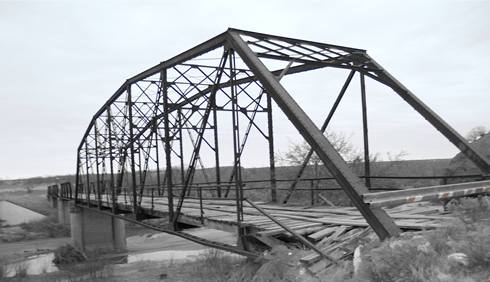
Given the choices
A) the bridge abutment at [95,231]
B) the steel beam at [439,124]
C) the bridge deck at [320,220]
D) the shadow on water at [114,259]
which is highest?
the steel beam at [439,124]

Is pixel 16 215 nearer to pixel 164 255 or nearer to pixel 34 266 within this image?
pixel 34 266

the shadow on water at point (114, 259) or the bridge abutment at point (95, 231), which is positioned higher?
A: the bridge abutment at point (95, 231)

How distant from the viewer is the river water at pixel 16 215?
4822cm

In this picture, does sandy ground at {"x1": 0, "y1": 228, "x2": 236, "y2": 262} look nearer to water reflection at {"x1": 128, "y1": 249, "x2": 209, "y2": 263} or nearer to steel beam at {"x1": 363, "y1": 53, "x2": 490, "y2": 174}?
water reflection at {"x1": 128, "y1": 249, "x2": 209, "y2": 263}

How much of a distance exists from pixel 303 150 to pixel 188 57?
14155 mm

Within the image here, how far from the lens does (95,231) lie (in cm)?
3322

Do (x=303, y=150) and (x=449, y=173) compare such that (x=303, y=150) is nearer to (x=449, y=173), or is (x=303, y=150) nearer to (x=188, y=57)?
(x=449, y=173)

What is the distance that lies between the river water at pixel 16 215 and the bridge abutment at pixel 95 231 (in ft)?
58.6

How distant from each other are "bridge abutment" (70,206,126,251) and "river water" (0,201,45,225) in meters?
17.9

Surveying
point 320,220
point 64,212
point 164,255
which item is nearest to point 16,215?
point 64,212

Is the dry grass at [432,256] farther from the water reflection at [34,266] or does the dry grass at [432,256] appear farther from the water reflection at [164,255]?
the water reflection at [34,266]

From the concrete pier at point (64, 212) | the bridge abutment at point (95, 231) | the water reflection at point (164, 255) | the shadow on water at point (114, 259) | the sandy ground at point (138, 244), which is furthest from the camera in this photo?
the concrete pier at point (64, 212)

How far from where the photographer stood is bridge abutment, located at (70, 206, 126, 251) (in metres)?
32.9

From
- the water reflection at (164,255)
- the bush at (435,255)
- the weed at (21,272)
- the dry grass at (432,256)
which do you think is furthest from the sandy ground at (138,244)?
the bush at (435,255)
